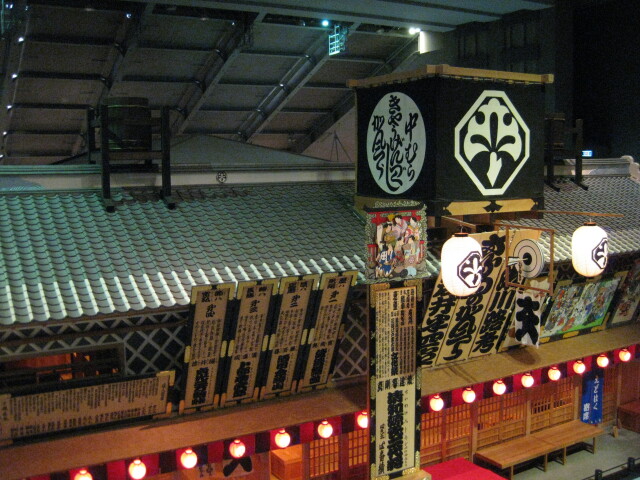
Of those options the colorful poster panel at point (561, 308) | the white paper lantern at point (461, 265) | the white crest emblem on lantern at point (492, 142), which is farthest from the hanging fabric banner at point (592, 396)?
the white paper lantern at point (461, 265)

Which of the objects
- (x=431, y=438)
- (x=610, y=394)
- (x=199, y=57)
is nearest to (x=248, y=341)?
(x=431, y=438)

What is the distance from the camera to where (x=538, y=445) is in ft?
41.9

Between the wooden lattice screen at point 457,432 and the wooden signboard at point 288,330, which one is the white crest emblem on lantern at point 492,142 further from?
the wooden lattice screen at point 457,432

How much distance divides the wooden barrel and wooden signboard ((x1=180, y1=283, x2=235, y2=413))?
2.91 metres

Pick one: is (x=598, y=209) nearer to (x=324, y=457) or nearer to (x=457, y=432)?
(x=457, y=432)

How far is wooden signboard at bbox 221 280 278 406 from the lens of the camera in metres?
8.16

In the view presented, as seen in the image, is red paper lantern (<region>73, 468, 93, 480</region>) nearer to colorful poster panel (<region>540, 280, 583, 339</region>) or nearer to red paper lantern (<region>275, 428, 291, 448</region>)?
red paper lantern (<region>275, 428, 291, 448</region>)

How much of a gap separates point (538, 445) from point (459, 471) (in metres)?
2.35

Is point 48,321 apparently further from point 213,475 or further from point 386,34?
point 386,34

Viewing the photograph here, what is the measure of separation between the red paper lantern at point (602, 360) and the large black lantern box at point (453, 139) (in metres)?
3.57

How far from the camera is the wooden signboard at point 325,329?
866 cm

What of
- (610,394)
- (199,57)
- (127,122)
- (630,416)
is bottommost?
(630,416)

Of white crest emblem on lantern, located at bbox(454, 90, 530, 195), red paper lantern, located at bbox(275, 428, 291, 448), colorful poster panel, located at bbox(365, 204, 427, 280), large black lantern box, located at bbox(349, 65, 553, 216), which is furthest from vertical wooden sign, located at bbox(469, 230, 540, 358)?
red paper lantern, located at bbox(275, 428, 291, 448)

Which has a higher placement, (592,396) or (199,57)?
(199,57)
